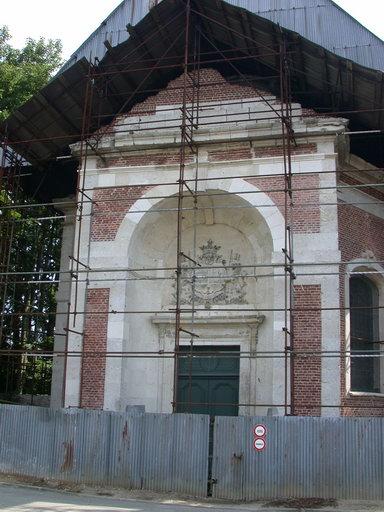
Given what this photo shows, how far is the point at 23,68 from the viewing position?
26.3 metres

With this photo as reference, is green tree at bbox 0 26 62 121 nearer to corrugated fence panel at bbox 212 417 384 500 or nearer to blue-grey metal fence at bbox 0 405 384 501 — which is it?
blue-grey metal fence at bbox 0 405 384 501

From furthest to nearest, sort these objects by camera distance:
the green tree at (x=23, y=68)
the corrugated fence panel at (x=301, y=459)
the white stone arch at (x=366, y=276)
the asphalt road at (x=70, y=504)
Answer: the green tree at (x=23, y=68) < the white stone arch at (x=366, y=276) < the corrugated fence panel at (x=301, y=459) < the asphalt road at (x=70, y=504)

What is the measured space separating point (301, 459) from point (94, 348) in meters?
6.37

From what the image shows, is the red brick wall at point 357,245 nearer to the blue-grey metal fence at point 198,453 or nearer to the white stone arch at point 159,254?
the white stone arch at point 159,254

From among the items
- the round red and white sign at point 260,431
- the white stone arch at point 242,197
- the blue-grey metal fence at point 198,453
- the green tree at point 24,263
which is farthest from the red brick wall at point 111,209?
the round red and white sign at point 260,431

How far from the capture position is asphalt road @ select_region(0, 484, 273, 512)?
1198 cm

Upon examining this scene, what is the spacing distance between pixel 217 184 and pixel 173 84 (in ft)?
11.8

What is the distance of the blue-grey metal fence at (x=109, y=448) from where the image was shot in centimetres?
1400

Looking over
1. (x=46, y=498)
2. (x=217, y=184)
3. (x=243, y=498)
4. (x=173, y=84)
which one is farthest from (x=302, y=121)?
(x=46, y=498)

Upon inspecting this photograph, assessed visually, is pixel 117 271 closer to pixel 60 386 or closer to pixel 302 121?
pixel 60 386

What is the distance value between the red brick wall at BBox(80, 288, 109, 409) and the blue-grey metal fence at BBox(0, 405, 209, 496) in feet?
6.89

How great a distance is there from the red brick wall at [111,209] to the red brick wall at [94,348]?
5.03 feet

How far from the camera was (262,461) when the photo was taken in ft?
44.8

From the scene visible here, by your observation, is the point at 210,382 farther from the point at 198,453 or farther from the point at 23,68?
the point at 23,68
